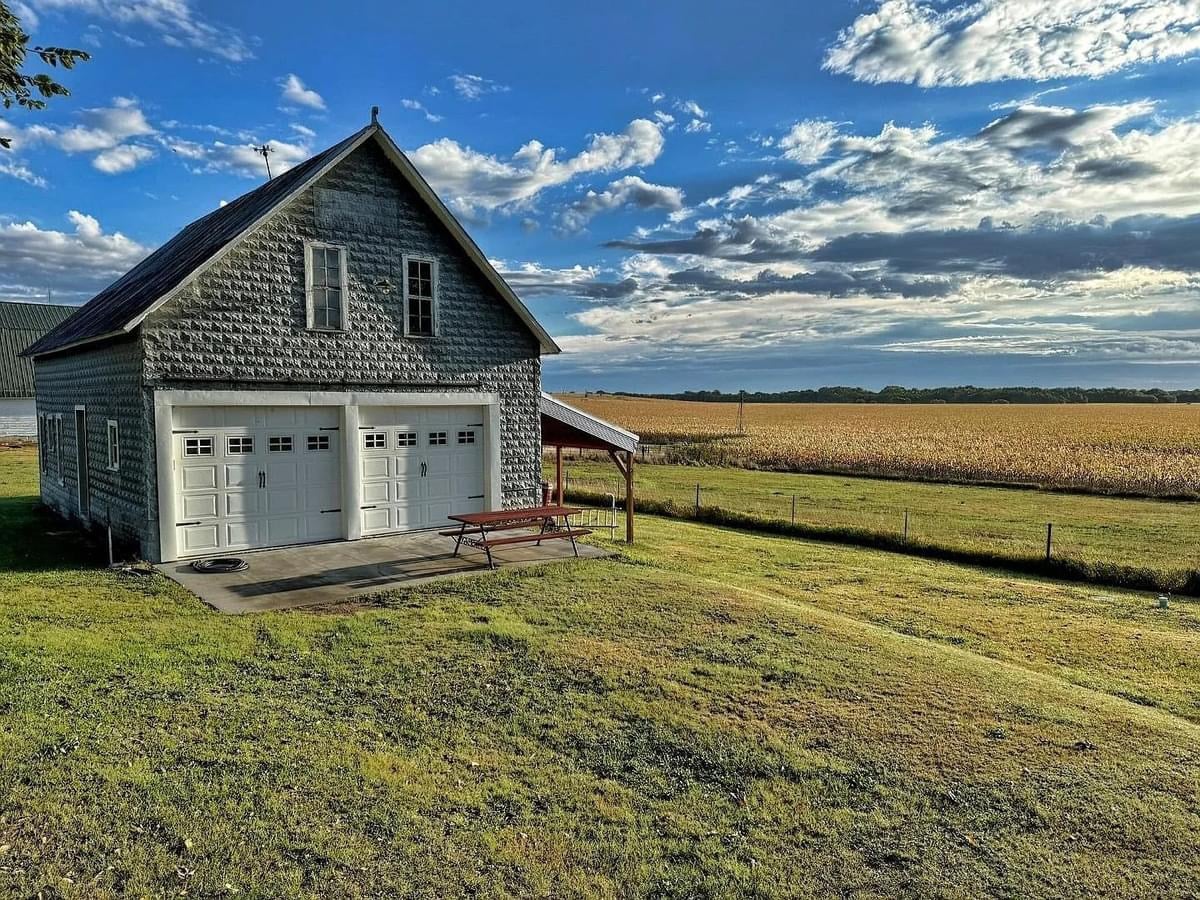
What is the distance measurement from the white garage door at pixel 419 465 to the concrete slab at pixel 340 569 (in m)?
0.54

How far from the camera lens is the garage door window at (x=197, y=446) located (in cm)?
1250

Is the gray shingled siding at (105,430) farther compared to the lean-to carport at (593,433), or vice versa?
the lean-to carport at (593,433)

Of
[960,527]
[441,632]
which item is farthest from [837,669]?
[960,527]

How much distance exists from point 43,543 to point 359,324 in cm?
697

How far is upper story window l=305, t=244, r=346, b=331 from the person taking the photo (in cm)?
1358

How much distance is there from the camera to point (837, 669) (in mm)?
8555

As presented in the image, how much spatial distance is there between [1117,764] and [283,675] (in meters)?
7.59

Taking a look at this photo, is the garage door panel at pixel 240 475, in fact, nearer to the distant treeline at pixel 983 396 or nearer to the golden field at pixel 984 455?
the golden field at pixel 984 455

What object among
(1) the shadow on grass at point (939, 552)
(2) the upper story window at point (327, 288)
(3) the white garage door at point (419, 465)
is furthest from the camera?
(3) the white garage door at point (419, 465)

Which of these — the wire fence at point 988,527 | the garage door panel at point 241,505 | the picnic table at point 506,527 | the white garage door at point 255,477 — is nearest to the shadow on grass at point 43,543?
the white garage door at point 255,477

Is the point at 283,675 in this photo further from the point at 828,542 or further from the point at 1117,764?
the point at 828,542

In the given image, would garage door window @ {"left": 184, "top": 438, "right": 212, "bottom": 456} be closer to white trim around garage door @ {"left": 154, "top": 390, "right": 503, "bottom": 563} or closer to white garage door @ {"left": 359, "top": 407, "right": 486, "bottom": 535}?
white trim around garage door @ {"left": 154, "top": 390, "right": 503, "bottom": 563}

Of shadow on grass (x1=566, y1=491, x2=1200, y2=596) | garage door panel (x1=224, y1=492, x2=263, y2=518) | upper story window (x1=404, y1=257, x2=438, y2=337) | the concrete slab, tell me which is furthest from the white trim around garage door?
shadow on grass (x1=566, y1=491, x2=1200, y2=596)

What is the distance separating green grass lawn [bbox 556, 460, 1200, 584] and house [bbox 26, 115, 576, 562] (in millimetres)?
9069
